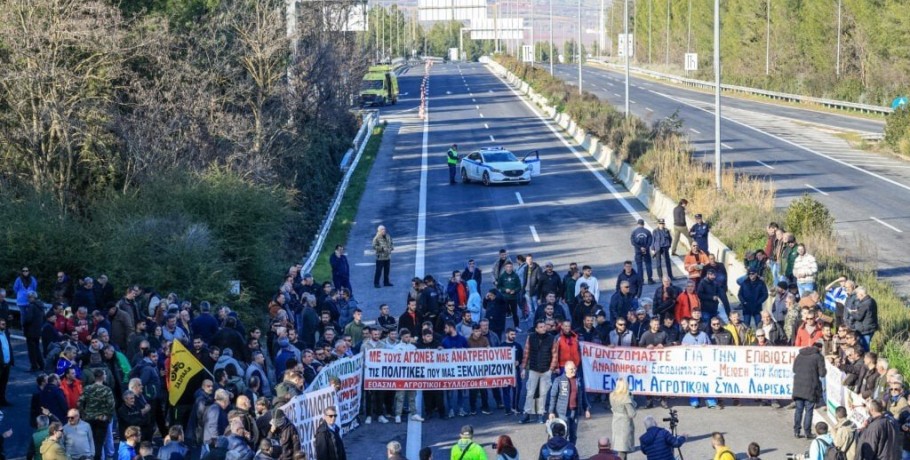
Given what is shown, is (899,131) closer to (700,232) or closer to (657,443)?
(700,232)

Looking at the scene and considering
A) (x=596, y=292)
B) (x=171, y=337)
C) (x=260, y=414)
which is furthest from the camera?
(x=596, y=292)

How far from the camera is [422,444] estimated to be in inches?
696

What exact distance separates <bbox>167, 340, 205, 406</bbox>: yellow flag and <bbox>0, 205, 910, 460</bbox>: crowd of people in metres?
0.17

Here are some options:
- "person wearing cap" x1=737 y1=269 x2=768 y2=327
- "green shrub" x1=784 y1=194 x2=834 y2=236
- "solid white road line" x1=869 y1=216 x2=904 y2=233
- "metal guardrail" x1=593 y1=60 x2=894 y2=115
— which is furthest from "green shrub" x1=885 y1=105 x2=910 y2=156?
"person wearing cap" x1=737 y1=269 x2=768 y2=327

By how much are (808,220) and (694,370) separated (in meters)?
11.6

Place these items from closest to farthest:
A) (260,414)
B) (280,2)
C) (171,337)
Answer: (260,414) → (171,337) → (280,2)

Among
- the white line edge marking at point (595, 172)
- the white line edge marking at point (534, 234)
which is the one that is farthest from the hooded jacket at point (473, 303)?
the white line edge marking at point (595, 172)

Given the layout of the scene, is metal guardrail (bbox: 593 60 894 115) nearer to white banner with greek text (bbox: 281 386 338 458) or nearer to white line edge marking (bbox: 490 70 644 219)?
white line edge marking (bbox: 490 70 644 219)

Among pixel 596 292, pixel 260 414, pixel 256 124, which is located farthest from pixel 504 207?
pixel 260 414

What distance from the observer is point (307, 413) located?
16.2 meters

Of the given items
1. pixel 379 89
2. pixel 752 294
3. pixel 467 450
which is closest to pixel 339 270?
pixel 752 294

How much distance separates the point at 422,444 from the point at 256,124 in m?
21.9

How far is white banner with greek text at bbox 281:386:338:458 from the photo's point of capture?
15766mm

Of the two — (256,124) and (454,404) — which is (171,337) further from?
(256,124)
